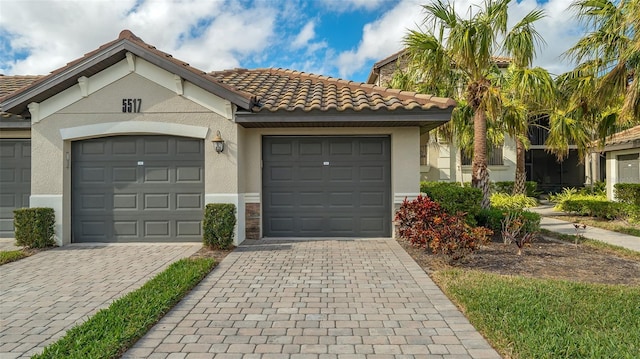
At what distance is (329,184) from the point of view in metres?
9.39

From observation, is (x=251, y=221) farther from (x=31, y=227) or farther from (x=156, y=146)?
(x=31, y=227)

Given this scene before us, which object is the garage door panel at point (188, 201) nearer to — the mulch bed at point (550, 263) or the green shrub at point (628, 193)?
the mulch bed at point (550, 263)

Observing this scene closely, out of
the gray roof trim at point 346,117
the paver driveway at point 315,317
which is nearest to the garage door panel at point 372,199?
the gray roof trim at point 346,117

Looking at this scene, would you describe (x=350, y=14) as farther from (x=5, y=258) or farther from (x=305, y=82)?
(x=5, y=258)

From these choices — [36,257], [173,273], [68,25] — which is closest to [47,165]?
[36,257]

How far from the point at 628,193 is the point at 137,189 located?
16.3 metres

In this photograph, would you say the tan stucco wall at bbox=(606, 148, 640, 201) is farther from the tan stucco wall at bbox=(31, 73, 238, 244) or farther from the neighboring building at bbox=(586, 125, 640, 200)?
the tan stucco wall at bbox=(31, 73, 238, 244)

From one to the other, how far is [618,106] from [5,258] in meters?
16.6

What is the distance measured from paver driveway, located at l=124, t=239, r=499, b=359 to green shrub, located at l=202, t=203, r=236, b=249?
1.07m

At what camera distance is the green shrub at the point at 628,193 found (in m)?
12.8

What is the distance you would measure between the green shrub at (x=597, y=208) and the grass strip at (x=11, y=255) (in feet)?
57.2

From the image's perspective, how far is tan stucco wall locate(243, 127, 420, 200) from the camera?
9.18 metres

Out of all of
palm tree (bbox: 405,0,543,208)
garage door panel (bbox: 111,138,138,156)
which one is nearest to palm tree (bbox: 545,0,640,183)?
palm tree (bbox: 405,0,543,208)

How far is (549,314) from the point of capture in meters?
4.28
